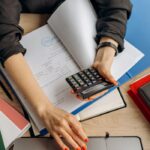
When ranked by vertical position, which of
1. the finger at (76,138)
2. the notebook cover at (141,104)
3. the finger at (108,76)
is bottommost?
the notebook cover at (141,104)

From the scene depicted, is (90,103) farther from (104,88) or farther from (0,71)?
(0,71)

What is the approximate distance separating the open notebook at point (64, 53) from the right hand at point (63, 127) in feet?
0.07

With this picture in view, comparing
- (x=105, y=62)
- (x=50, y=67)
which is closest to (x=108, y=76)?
(x=105, y=62)

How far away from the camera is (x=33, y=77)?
2.44 ft

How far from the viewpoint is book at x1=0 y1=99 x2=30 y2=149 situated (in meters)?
0.68

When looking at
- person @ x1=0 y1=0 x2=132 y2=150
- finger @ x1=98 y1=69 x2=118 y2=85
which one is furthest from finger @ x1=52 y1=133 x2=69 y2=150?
finger @ x1=98 y1=69 x2=118 y2=85

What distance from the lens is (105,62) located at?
749mm

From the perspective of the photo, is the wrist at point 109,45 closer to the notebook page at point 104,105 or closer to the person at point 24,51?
the person at point 24,51

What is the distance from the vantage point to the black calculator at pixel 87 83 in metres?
0.68

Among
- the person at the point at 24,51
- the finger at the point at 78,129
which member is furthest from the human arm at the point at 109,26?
the finger at the point at 78,129

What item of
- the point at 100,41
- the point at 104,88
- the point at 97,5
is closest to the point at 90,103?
the point at 104,88

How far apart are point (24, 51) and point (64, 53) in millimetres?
101

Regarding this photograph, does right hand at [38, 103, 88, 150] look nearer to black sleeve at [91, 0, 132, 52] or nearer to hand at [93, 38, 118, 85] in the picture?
hand at [93, 38, 118, 85]

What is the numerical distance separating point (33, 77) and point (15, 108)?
0.08 meters
